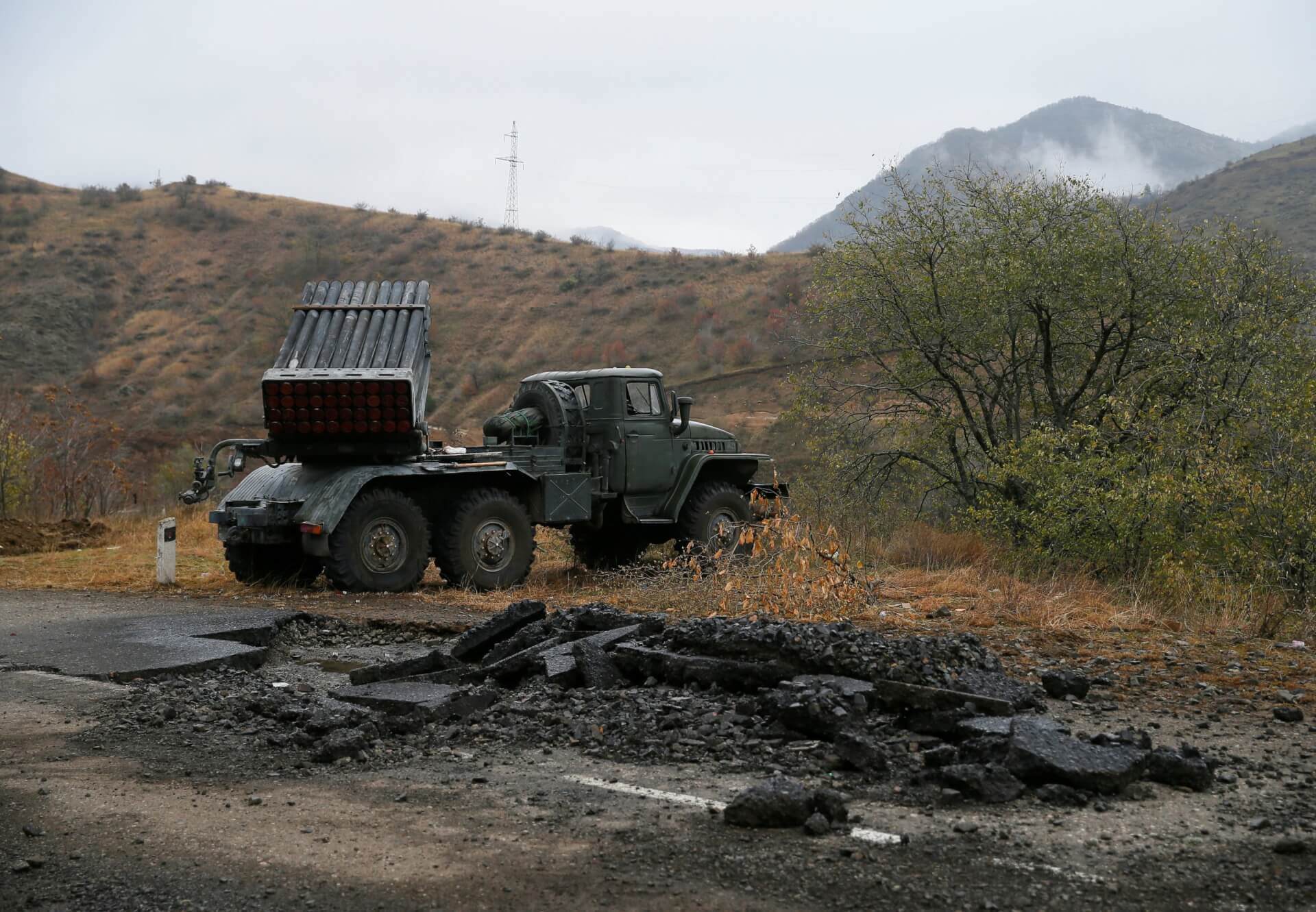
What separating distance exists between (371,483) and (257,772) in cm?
695

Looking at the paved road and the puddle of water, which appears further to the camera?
the puddle of water

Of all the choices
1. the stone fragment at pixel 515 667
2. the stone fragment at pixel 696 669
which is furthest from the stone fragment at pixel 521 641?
the stone fragment at pixel 696 669

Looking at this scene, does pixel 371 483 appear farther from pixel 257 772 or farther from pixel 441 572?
pixel 257 772

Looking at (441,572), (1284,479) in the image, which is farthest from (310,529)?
(1284,479)

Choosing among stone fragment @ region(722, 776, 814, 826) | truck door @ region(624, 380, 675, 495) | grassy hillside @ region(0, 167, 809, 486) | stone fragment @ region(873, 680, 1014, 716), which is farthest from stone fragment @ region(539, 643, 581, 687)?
grassy hillside @ region(0, 167, 809, 486)

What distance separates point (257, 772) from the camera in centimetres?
562

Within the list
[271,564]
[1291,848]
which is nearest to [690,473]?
[271,564]

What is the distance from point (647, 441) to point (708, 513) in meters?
1.19

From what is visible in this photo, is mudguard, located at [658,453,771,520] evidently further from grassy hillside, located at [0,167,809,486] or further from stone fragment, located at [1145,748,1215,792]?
grassy hillside, located at [0,167,809,486]

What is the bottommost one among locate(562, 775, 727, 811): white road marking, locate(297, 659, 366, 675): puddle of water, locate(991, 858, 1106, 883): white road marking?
locate(297, 659, 366, 675): puddle of water

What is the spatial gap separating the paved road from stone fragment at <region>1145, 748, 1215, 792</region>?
0.27 feet

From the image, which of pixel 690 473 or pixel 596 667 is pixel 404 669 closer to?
pixel 596 667

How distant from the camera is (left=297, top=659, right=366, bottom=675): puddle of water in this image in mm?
8719

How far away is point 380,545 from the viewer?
12320mm
